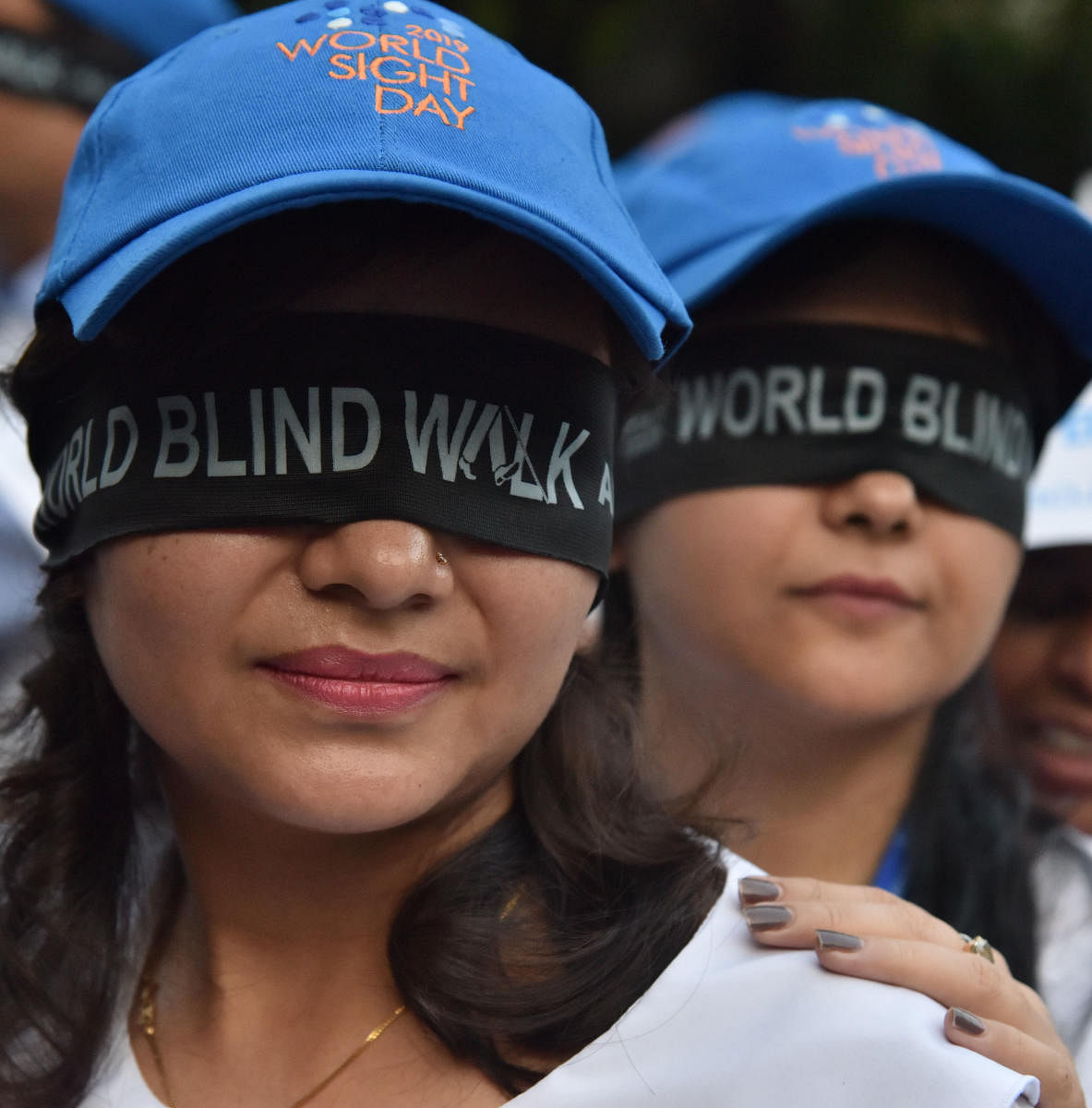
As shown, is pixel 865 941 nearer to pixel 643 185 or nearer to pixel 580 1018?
pixel 580 1018

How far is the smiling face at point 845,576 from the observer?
2463 millimetres

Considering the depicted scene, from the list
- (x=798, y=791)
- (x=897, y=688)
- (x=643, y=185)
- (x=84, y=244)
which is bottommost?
(x=798, y=791)

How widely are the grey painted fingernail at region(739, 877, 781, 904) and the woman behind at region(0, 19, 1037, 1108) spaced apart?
55 mm

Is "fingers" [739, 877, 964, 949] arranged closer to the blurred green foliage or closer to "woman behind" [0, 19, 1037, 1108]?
"woman behind" [0, 19, 1037, 1108]

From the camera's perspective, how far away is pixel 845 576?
2459mm

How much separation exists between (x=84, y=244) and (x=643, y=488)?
1.23m

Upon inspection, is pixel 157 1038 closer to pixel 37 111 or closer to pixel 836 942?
pixel 836 942

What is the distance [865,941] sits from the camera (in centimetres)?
170

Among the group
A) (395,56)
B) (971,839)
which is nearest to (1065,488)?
(971,839)

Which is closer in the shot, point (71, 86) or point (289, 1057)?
point (289, 1057)

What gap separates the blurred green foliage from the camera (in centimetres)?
541

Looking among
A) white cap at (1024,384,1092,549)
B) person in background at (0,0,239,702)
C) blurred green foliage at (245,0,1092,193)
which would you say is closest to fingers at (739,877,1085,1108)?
white cap at (1024,384,1092,549)

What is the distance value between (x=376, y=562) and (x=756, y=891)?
609 millimetres

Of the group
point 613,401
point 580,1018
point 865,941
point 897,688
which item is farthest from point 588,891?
point 897,688
